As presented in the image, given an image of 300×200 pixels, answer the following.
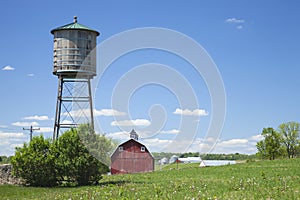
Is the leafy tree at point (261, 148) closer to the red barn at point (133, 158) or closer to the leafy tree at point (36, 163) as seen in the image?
the red barn at point (133, 158)

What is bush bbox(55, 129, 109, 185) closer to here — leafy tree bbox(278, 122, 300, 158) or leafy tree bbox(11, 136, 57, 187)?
leafy tree bbox(11, 136, 57, 187)

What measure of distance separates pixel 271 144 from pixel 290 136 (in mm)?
4170

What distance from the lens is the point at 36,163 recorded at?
31531 millimetres

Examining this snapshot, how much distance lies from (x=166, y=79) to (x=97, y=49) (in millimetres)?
13794

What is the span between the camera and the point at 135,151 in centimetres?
5144

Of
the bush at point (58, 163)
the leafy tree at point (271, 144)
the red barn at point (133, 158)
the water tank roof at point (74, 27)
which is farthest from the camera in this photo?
the leafy tree at point (271, 144)

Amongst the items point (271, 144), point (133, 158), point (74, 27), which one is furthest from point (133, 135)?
point (271, 144)

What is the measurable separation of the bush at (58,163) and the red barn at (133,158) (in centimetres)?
1805

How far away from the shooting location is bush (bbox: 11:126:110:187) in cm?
3003

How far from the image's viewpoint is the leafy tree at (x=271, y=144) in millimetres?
69688

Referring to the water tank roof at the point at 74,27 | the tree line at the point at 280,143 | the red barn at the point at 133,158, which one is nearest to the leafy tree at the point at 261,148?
the tree line at the point at 280,143

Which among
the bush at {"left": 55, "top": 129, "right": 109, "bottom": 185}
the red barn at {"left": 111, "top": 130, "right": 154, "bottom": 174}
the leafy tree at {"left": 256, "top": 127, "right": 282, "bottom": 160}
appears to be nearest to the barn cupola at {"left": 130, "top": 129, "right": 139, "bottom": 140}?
the red barn at {"left": 111, "top": 130, "right": 154, "bottom": 174}

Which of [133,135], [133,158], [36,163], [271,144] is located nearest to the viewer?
[36,163]

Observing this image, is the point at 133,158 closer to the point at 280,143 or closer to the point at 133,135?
the point at 133,135
